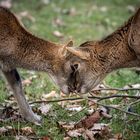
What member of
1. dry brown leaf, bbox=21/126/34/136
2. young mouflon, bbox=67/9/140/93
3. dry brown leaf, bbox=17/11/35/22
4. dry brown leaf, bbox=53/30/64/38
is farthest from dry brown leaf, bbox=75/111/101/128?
dry brown leaf, bbox=17/11/35/22

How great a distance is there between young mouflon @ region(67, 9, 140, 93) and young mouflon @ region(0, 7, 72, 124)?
0.22 meters

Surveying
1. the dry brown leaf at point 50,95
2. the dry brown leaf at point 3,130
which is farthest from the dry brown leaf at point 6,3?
the dry brown leaf at point 3,130

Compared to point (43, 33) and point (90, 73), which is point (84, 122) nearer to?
point (90, 73)

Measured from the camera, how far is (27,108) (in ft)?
27.7

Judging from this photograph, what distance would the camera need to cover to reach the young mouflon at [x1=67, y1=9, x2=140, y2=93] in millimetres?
8062

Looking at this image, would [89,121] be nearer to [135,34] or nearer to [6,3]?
[135,34]

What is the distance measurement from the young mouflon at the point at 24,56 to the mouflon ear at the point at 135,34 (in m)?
0.91

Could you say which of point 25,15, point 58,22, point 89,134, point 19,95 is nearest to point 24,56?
point 19,95

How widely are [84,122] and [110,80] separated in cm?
251

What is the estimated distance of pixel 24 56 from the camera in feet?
27.5

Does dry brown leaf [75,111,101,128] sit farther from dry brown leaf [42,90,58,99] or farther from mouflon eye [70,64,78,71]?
dry brown leaf [42,90,58,99]

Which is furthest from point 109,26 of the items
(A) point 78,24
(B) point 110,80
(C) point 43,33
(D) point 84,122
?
(D) point 84,122

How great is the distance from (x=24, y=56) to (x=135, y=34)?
1.71 metres

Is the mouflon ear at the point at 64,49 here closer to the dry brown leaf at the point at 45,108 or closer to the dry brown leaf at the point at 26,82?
the dry brown leaf at the point at 45,108
